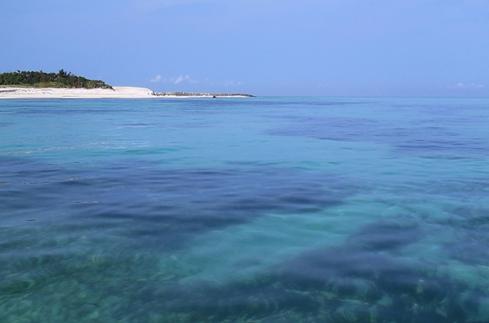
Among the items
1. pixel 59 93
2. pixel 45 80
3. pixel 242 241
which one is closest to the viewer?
pixel 242 241

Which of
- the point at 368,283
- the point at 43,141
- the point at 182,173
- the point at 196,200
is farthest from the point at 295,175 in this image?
the point at 43,141

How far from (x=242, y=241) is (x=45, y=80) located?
99815 mm

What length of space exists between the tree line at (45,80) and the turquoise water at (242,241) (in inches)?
3326

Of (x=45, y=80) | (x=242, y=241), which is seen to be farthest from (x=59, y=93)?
(x=242, y=241)

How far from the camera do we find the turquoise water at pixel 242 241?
585 cm

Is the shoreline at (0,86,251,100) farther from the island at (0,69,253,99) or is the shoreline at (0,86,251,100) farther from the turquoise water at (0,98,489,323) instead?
the turquoise water at (0,98,489,323)

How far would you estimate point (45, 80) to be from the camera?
97938 mm

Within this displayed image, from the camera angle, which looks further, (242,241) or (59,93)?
(59,93)

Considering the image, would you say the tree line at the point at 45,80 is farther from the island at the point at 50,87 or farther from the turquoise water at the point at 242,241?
the turquoise water at the point at 242,241

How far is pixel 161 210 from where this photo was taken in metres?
10.1

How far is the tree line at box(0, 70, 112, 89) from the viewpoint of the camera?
304 ft

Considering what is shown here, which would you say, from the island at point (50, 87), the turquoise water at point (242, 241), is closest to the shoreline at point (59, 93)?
the island at point (50, 87)

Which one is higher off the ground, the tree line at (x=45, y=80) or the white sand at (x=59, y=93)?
the tree line at (x=45, y=80)

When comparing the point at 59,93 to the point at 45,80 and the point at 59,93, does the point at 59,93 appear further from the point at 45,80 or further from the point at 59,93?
the point at 45,80
